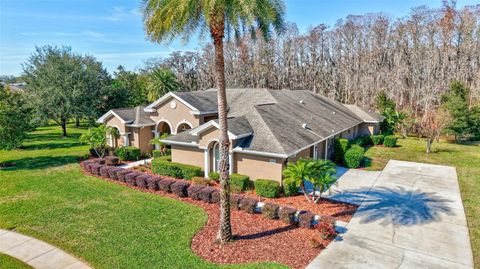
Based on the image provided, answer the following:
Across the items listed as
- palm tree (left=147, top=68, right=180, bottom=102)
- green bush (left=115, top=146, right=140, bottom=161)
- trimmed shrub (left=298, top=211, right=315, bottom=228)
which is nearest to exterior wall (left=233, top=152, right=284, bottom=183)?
trimmed shrub (left=298, top=211, right=315, bottom=228)

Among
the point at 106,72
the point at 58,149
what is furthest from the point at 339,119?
the point at 106,72

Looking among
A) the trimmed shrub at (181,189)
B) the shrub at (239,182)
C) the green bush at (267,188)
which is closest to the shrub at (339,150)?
the green bush at (267,188)

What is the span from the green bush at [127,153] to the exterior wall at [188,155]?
587 cm

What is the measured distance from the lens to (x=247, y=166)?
18328 mm

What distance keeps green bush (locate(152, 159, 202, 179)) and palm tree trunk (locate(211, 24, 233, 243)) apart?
28.5 feet

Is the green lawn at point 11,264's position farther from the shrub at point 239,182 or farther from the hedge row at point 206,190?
the shrub at point 239,182

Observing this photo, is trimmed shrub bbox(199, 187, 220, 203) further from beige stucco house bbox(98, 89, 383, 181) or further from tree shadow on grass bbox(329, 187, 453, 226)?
tree shadow on grass bbox(329, 187, 453, 226)

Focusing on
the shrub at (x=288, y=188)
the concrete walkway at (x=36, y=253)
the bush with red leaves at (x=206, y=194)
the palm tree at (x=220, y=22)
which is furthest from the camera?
the shrub at (x=288, y=188)

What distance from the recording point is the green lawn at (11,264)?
10046mm

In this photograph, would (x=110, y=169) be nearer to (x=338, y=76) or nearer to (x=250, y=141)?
(x=250, y=141)

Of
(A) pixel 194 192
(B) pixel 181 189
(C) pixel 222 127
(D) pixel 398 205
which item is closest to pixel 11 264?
(B) pixel 181 189

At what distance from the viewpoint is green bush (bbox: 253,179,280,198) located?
54.1 ft

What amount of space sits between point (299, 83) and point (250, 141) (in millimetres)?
42296

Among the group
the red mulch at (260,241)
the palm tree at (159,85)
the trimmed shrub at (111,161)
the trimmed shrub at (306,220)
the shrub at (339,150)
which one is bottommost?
the red mulch at (260,241)
